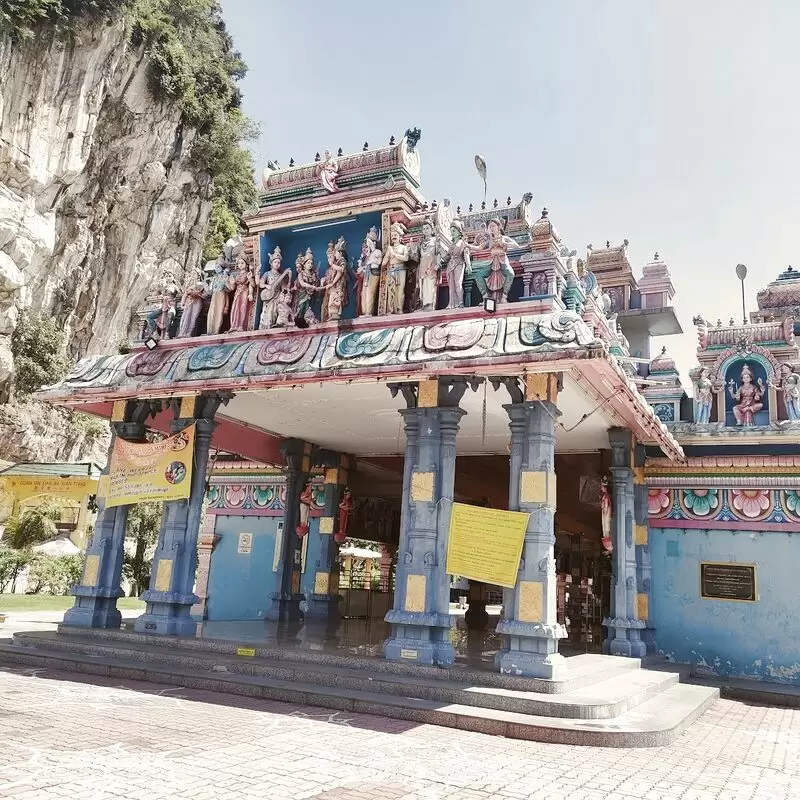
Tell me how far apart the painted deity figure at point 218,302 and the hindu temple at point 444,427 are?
66 millimetres

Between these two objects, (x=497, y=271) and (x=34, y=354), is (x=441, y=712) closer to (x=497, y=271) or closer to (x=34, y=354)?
(x=497, y=271)

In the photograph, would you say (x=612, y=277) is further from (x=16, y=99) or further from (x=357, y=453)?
(x=16, y=99)

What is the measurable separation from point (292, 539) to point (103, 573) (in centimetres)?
444

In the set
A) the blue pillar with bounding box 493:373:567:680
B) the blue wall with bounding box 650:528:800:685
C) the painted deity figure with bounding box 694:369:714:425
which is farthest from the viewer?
the painted deity figure with bounding box 694:369:714:425

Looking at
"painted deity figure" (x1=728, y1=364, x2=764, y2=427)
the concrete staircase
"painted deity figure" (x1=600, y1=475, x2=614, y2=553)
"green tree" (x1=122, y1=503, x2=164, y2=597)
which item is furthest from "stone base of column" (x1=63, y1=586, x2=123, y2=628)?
"green tree" (x1=122, y1=503, x2=164, y2=597)

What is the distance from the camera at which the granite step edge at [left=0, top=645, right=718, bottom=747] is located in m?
6.50

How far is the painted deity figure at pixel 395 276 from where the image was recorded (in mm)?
9750

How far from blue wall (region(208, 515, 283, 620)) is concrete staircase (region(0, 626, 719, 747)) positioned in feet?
17.1

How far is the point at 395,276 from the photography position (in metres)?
9.85

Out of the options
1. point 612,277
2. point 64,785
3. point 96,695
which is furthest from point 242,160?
point 64,785

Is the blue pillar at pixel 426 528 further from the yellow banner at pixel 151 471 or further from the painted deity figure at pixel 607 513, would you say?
the painted deity figure at pixel 607 513

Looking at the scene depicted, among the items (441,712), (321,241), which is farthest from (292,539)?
(441,712)

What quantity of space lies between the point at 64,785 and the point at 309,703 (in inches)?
143

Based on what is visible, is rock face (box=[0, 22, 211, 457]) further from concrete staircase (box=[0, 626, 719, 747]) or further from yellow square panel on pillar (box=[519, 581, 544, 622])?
yellow square panel on pillar (box=[519, 581, 544, 622])
